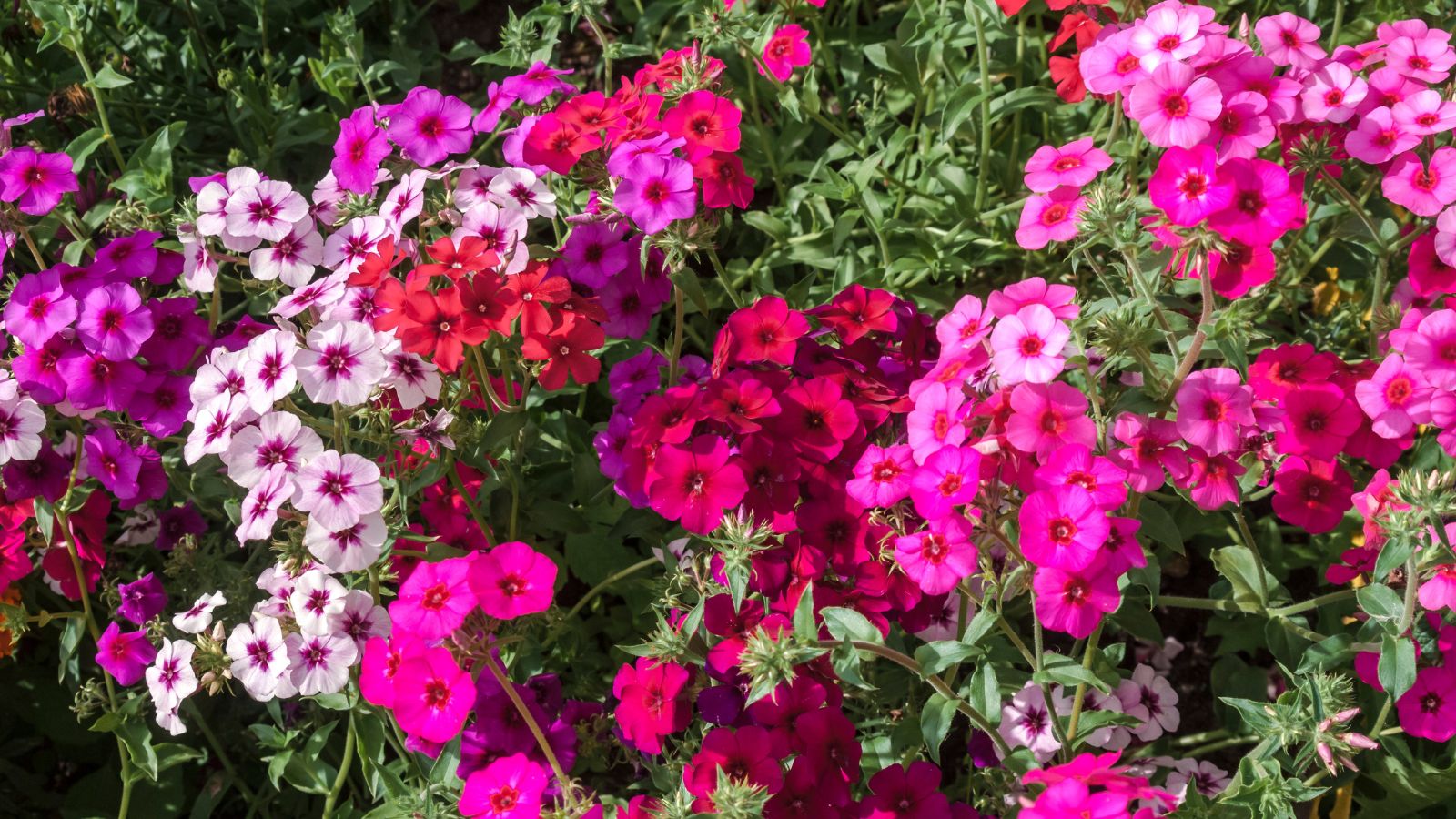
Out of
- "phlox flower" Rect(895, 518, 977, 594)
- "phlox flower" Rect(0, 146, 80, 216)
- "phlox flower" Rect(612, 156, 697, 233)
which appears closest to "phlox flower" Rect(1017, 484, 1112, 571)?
"phlox flower" Rect(895, 518, 977, 594)

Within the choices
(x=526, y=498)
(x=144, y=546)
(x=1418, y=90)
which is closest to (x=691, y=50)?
(x=526, y=498)

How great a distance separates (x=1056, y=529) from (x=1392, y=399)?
0.86m

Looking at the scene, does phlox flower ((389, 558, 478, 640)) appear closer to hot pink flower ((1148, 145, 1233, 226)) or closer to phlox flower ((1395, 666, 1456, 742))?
hot pink flower ((1148, 145, 1233, 226))

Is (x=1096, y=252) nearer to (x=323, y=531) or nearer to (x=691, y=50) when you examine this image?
(x=691, y=50)

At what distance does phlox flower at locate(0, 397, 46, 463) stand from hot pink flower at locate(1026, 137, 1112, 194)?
84.4 inches

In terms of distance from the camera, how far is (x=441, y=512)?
9.59 ft

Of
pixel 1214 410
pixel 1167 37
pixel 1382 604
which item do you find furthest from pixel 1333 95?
pixel 1382 604

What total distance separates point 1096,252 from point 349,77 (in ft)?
7.60

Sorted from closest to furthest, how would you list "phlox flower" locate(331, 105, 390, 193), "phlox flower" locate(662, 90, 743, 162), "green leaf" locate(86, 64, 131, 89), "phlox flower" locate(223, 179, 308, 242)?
"phlox flower" locate(662, 90, 743, 162) → "phlox flower" locate(223, 179, 308, 242) → "phlox flower" locate(331, 105, 390, 193) → "green leaf" locate(86, 64, 131, 89)

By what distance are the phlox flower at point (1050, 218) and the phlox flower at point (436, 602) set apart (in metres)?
1.26

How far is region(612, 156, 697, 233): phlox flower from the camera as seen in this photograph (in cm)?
252

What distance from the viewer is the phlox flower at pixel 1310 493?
8.86 feet

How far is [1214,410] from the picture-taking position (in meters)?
2.32

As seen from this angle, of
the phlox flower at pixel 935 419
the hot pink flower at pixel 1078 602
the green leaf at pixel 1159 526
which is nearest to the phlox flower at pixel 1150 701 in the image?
the green leaf at pixel 1159 526
